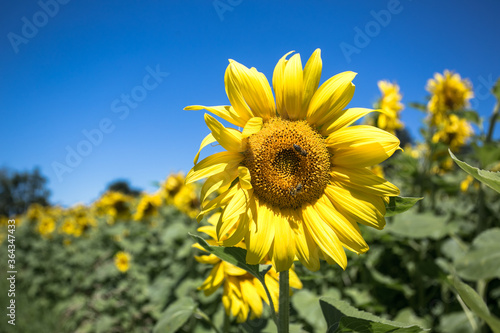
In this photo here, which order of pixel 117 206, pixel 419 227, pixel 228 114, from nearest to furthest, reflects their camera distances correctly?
1. pixel 228 114
2. pixel 419 227
3. pixel 117 206

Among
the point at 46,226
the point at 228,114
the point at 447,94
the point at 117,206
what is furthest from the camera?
the point at 46,226

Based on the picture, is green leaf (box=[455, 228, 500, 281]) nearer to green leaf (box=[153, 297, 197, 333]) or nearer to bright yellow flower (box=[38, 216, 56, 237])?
green leaf (box=[153, 297, 197, 333])

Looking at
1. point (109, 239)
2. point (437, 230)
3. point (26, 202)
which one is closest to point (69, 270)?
point (109, 239)

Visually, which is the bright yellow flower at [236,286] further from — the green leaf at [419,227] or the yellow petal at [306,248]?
the green leaf at [419,227]

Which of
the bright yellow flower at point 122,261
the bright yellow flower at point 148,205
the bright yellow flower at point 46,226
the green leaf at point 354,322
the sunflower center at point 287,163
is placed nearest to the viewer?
the green leaf at point 354,322

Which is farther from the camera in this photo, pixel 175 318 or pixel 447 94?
pixel 447 94

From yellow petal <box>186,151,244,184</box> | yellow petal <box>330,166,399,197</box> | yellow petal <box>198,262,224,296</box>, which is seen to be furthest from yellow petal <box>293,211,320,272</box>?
yellow petal <box>198,262,224,296</box>

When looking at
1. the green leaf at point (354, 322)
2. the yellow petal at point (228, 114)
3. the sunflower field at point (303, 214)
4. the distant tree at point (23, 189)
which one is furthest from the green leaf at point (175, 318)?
the distant tree at point (23, 189)

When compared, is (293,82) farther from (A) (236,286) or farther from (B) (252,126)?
(A) (236,286)

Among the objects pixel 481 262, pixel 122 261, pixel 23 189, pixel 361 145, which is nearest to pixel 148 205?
pixel 122 261
